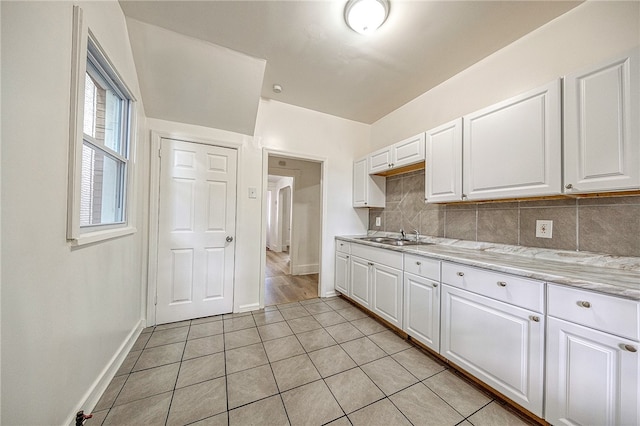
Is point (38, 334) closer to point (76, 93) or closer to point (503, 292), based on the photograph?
point (76, 93)

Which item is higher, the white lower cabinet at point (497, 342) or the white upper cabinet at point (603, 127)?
the white upper cabinet at point (603, 127)

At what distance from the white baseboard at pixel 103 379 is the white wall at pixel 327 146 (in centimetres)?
206

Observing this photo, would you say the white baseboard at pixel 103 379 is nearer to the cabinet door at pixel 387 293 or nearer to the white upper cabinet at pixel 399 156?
the cabinet door at pixel 387 293

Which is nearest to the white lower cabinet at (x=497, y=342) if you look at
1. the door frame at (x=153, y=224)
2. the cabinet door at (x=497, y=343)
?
the cabinet door at (x=497, y=343)

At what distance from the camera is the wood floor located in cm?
306

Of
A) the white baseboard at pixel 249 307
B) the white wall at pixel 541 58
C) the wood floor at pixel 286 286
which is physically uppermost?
the white wall at pixel 541 58

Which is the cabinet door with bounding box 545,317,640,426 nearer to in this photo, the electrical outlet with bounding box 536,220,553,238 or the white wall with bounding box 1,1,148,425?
the electrical outlet with bounding box 536,220,553,238

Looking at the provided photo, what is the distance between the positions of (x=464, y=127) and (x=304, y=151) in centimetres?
182

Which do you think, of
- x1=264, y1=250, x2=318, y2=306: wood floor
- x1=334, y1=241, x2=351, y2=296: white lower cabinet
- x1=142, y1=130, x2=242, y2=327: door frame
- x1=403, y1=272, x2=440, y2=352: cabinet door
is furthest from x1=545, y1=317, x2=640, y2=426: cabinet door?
x1=142, y1=130, x2=242, y2=327: door frame

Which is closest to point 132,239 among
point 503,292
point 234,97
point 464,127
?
point 234,97

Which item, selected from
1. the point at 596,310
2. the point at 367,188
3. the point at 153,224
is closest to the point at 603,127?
the point at 596,310

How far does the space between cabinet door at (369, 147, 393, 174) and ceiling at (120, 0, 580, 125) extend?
72 cm

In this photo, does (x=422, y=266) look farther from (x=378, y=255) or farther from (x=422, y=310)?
(x=378, y=255)

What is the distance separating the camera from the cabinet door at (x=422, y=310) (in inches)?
68.2
